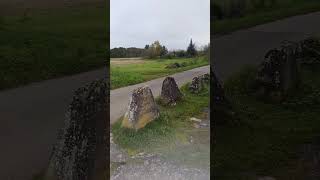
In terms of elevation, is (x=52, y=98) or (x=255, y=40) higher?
(x=255, y=40)

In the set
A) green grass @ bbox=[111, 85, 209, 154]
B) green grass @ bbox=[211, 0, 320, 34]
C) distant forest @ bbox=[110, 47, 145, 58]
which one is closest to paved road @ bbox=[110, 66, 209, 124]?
green grass @ bbox=[111, 85, 209, 154]

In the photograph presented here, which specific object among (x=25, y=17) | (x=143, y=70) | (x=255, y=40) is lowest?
(x=143, y=70)

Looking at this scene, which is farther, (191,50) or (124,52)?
(191,50)

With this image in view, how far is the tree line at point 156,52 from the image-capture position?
503 centimetres

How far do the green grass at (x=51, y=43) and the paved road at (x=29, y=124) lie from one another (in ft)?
0.39

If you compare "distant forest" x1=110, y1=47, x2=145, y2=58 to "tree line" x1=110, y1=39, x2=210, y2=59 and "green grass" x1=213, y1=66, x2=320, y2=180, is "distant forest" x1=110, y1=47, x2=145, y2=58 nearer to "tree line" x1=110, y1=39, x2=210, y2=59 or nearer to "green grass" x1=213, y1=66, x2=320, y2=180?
"tree line" x1=110, y1=39, x2=210, y2=59

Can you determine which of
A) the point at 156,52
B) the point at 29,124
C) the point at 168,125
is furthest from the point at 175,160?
the point at 29,124

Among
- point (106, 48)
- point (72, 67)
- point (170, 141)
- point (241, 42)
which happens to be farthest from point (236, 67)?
point (72, 67)

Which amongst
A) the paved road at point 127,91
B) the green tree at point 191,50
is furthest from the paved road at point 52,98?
the green tree at point 191,50

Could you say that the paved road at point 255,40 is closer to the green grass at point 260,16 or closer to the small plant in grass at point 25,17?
the green grass at point 260,16

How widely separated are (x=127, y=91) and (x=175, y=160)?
89 centimetres

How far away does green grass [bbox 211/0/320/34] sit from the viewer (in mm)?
5055

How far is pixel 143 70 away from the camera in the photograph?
16.9ft

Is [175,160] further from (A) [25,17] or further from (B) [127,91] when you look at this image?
(A) [25,17]
